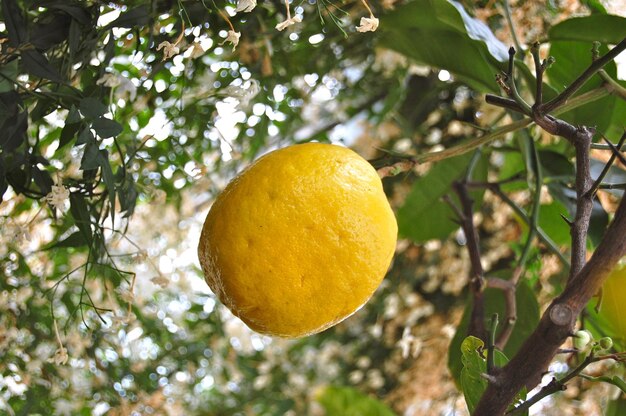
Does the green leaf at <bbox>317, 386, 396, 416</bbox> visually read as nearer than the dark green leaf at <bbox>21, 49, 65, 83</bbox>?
No

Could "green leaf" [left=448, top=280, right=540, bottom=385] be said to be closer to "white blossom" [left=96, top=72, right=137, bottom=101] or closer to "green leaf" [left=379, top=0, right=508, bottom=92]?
"green leaf" [left=379, top=0, right=508, bottom=92]

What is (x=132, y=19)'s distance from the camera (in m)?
0.36

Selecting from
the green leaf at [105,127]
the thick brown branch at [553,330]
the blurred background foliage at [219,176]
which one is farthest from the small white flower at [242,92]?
the thick brown branch at [553,330]

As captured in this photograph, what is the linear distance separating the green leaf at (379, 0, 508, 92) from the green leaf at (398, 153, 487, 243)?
0.40 feet

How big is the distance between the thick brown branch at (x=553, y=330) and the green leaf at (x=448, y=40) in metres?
0.17

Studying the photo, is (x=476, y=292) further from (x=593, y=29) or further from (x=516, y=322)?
(x=593, y=29)

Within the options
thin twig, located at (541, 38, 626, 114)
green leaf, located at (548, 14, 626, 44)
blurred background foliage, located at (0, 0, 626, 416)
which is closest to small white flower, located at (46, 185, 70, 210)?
blurred background foliage, located at (0, 0, 626, 416)

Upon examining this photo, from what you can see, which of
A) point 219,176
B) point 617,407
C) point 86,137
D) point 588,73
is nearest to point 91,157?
point 86,137

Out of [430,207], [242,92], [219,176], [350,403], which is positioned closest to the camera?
[242,92]

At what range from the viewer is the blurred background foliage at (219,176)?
38cm

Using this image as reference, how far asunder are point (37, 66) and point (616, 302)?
346 millimetres

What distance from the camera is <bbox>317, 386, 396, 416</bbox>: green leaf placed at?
0.92 metres

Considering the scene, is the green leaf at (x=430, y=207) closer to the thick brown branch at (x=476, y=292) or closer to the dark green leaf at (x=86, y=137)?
the thick brown branch at (x=476, y=292)

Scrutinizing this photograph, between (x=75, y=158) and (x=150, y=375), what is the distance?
32 centimetres
